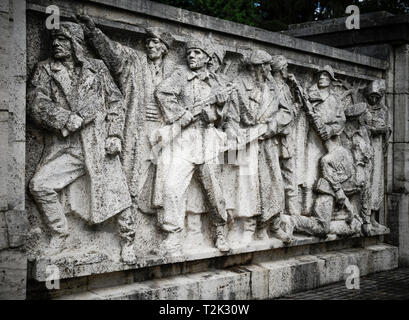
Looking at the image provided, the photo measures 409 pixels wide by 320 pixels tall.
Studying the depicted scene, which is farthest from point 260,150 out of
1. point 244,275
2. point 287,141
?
point 244,275

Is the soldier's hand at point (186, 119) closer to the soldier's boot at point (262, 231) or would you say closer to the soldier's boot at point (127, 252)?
the soldier's boot at point (127, 252)

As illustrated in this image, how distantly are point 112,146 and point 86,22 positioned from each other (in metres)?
1.25

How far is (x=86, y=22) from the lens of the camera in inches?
221

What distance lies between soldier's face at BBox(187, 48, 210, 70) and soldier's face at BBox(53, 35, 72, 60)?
1.47 metres

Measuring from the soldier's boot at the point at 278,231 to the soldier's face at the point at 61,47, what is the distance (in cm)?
340

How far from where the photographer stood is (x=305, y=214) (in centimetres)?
799

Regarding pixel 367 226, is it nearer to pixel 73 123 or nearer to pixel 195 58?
pixel 195 58

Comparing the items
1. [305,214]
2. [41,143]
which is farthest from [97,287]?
[305,214]

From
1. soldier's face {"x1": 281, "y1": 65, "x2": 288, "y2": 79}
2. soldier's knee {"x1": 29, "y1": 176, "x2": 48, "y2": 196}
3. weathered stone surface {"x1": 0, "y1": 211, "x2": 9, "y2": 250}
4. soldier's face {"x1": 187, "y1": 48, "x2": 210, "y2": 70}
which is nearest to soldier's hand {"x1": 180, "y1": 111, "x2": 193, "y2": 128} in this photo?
soldier's face {"x1": 187, "y1": 48, "x2": 210, "y2": 70}

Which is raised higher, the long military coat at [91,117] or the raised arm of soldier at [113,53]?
the raised arm of soldier at [113,53]

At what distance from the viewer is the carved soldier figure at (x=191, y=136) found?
6121 mm

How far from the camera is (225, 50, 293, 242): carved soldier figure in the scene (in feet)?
22.7

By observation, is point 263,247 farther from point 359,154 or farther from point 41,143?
point 41,143

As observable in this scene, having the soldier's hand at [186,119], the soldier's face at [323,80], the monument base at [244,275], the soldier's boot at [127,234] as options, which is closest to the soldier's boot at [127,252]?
the soldier's boot at [127,234]
